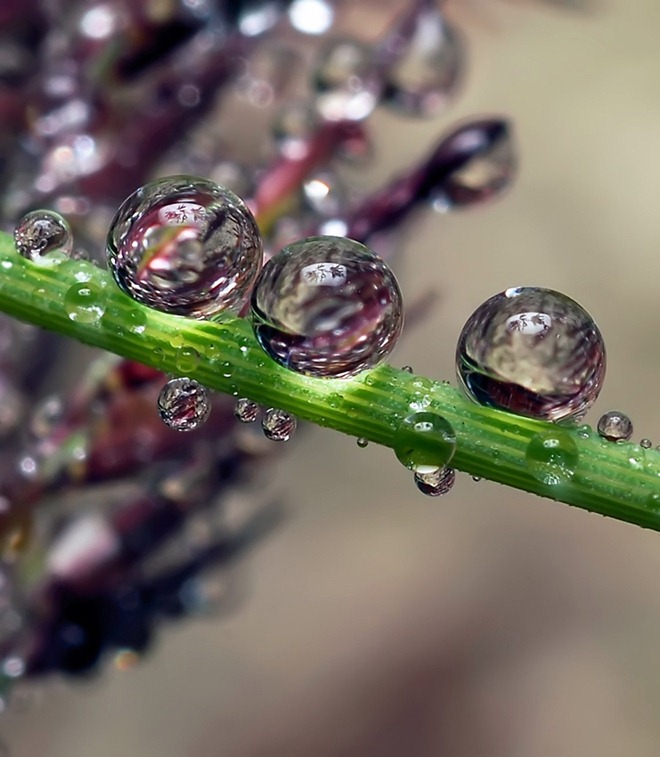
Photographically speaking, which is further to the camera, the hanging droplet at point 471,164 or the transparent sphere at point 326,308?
the hanging droplet at point 471,164

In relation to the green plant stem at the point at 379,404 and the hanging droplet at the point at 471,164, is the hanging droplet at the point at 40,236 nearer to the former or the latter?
the green plant stem at the point at 379,404

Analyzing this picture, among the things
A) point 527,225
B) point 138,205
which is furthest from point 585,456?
point 527,225

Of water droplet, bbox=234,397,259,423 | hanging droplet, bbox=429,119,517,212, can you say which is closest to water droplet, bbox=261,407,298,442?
water droplet, bbox=234,397,259,423

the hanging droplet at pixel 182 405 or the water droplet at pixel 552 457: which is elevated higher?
the water droplet at pixel 552 457

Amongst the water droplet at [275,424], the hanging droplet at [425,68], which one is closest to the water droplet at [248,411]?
the water droplet at [275,424]

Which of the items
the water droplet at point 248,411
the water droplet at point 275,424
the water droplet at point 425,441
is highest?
the water droplet at point 425,441

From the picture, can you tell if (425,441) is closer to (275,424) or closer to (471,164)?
(275,424)

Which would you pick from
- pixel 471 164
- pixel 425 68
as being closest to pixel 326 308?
pixel 471 164
